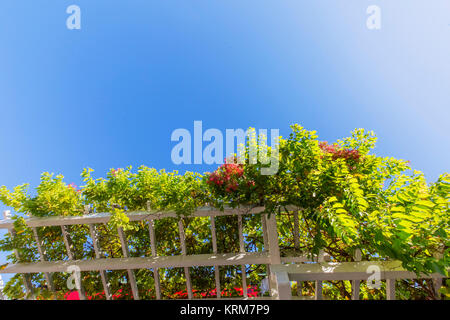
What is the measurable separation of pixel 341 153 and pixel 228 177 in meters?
1.47

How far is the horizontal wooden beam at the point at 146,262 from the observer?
2.72 meters

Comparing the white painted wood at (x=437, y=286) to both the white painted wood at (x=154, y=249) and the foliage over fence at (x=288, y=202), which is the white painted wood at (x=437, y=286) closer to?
the foliage over fence at (x=288, y=202)

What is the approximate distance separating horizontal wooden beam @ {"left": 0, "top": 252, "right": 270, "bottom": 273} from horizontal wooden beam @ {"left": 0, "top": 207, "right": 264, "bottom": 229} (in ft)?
1.89

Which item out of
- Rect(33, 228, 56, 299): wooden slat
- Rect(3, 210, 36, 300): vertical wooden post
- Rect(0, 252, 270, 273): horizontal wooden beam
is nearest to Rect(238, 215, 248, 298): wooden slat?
Rect(0, 252, 270, 273): horizontal wooden beam

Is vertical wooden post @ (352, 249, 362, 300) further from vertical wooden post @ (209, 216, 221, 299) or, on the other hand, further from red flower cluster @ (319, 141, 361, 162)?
vertical wooden post @ (209, 216, 221, 299)

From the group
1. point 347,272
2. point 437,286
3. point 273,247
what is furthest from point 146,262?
point 437,286

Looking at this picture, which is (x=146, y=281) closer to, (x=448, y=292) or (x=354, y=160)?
(x=354, y=160)

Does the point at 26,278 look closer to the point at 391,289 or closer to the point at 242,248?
the point at 242,248

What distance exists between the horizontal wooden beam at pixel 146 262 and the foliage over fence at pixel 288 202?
0.20 m

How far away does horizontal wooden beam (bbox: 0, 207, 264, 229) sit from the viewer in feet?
9.04

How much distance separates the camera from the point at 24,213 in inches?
117

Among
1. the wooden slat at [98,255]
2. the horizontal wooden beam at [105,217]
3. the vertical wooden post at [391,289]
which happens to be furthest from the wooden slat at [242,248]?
the wooden slat at [98,255]
